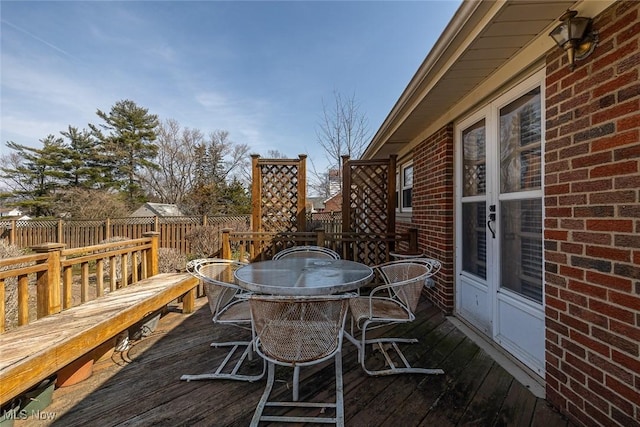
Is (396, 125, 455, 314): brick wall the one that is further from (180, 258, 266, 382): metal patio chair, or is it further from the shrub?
the shrub

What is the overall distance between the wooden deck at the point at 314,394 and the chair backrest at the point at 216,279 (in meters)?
0.54

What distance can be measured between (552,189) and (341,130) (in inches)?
450

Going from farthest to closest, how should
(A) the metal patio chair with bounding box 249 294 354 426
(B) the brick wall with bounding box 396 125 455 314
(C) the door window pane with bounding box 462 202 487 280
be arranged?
(B) the brick wall with bounding box 396 125 455 314
(C) the door window pane with bounding box 462 202 487 280
(A) the metal patio chair with bounding box 249 294 354 426

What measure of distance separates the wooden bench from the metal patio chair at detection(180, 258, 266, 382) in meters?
0.66

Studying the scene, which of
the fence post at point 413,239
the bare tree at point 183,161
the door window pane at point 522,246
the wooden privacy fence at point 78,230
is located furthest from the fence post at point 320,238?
the bare tree at point 183,161

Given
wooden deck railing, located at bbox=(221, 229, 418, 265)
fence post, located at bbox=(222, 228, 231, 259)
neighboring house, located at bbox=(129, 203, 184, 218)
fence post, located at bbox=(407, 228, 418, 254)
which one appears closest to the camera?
fence post, located at bbox=(407, 228, 418, 254)

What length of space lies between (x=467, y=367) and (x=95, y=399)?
2.78 meters

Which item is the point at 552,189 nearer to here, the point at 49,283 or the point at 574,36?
the point at 574,36

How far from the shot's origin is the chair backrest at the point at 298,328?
1.53m

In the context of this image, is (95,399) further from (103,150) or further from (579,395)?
(103,150)

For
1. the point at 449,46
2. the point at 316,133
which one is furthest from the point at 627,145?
the point at 316,133

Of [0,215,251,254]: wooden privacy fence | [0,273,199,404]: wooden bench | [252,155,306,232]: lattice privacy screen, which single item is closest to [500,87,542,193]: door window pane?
[0,273,199,404]: wooden bench

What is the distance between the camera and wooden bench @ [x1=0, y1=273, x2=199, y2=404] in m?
1.49

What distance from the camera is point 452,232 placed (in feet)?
10.9
